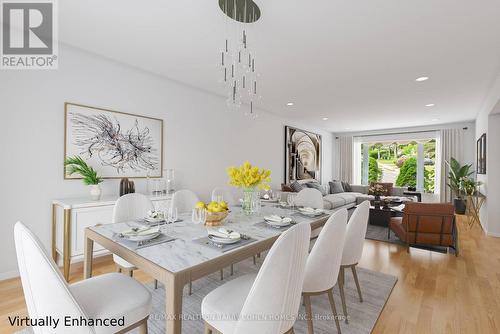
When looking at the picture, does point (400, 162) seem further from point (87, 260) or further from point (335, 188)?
point (87, 260)

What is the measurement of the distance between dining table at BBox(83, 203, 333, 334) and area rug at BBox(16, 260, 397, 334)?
2.29 feet

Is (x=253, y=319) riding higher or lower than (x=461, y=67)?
lower

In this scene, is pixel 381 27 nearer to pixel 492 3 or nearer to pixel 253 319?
pixel 492 3

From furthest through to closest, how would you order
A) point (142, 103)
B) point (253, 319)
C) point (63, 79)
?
1. point (142, 103)
2. point (63, 79)
3. point (253, 319)

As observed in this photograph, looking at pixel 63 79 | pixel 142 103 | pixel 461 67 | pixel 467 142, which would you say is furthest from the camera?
pixel 467 142

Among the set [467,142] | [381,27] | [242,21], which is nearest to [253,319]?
[242,21]

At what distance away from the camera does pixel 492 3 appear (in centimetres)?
181

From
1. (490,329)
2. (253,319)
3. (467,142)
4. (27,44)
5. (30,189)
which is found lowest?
(490,329)

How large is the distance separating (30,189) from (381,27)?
3.80 m

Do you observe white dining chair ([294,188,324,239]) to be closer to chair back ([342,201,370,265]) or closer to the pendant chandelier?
chair back ([342,201,370,265])

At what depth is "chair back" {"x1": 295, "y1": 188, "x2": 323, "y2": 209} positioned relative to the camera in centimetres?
290

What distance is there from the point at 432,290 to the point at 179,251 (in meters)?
2.57

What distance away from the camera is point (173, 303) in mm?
1037

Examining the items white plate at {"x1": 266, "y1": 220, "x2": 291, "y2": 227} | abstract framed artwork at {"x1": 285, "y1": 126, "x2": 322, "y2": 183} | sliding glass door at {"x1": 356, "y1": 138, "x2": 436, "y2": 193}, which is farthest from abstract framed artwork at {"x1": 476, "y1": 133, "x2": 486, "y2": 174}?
white plate at {"x1": 266, "y1": 220, "x2": 291, "y2": 227}
